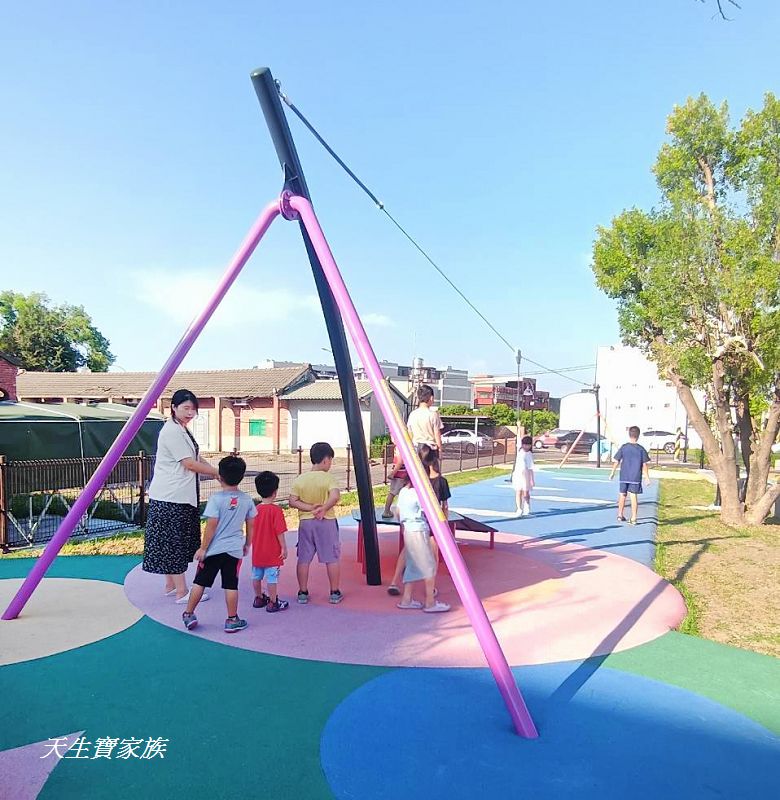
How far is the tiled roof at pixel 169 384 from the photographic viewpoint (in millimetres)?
34938

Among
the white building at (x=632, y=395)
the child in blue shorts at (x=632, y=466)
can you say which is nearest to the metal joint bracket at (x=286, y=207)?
the child in blue shorts at (x=632, y=466)

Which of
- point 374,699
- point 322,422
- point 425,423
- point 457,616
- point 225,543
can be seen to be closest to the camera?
point 374,699

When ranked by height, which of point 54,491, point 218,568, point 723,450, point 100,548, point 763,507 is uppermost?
point 723,450

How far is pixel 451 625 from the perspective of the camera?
17.9ft

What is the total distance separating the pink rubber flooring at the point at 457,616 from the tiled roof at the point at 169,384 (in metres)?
27.6

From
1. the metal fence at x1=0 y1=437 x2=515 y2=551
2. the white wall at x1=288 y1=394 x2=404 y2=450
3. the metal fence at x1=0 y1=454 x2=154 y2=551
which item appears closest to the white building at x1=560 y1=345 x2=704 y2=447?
the white wall at x1=288 y1=394 x2=404 y2=450

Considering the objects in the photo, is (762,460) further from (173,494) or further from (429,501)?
(173,494)

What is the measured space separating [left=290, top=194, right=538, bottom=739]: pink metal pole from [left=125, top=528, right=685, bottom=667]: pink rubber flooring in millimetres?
931

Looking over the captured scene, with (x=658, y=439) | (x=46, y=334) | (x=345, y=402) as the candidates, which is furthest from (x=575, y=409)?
(x=345, y=402)

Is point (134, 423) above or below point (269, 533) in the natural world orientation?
above

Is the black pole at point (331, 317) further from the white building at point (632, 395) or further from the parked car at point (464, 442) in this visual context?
the white building at point (632, 395)

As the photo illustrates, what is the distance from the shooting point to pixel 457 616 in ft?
18.7

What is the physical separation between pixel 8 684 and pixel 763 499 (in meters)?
12.6

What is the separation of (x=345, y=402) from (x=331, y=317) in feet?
2.99
